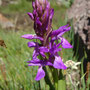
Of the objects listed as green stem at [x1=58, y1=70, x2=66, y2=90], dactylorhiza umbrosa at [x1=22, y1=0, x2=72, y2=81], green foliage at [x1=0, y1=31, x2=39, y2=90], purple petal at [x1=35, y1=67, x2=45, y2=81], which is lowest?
green foliage at [x1=0, y1=31, x2=39, y2=90]

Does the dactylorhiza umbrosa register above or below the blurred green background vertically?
above

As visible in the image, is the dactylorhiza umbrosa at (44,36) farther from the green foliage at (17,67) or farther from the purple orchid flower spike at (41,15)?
the green foliage at (17,67)

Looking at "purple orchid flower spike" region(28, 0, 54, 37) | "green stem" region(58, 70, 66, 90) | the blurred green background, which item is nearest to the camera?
"purple orchid flower spike" region(28, 0, 54, 37)

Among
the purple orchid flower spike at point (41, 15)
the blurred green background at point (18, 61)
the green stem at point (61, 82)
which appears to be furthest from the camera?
the blurred green background at point (18, 61)

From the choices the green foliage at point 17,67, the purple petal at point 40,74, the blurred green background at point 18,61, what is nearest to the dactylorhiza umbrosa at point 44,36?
the purple petal at point 40,74

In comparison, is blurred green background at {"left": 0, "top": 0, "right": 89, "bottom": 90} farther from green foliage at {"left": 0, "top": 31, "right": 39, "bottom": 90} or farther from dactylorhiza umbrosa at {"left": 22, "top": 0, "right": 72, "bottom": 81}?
dactylorhiza umbrosa at {"left": 22, "top": 0, "right": 72, "bottom": 81}

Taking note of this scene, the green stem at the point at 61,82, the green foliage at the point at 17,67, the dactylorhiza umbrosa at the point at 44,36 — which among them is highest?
the dactylorhiza umbrosa at the point at 44,36

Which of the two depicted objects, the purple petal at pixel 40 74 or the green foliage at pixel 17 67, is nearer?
the purple petal at pixel 40 74

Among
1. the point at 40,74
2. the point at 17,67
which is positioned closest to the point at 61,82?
the point at 40,74

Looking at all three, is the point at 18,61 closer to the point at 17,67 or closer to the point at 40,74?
the point at 17,67

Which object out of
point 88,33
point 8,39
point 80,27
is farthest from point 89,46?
point 8,39

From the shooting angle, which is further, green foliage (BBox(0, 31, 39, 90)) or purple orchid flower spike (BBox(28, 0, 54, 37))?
green foliage (BBox(0, 31, 39, 90))

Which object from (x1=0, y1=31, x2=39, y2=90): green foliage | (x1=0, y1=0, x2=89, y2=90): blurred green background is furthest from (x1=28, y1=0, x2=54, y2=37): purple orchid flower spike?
(x1=0, y1=31, x2=39, y2=90): green foliage
